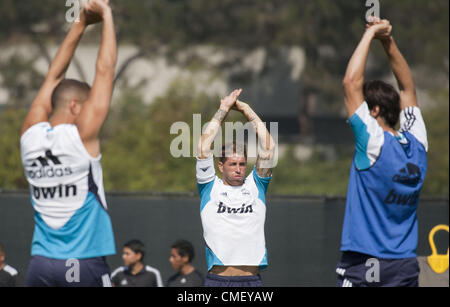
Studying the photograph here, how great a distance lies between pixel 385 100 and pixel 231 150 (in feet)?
5.56

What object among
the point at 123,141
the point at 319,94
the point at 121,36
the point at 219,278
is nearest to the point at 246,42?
the point at 319,94

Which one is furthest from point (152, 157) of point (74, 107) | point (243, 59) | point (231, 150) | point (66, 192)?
point (66, 192)

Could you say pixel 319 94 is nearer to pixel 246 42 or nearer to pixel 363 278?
pixel 246 42

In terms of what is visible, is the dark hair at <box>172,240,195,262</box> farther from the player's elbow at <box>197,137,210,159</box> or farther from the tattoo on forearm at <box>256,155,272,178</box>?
the player's elbow at <box>197,137,210,159</box>

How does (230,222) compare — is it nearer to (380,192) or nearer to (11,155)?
(380,192)

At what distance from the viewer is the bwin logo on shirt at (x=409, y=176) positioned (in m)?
4.52

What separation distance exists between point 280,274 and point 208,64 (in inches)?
892

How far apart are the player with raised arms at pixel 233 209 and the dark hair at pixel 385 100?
1.29 meters

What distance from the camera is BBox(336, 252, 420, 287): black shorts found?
4504 millimetres

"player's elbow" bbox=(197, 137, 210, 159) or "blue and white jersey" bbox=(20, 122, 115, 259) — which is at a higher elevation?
"player's elbow" bbox=(197, 137, 210, 159)

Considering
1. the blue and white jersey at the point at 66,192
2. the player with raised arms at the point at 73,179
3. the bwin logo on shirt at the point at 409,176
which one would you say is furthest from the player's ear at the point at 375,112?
the blue and white jersey at the point at 66,192

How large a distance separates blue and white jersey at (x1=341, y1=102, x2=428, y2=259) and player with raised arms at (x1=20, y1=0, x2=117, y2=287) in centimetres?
162

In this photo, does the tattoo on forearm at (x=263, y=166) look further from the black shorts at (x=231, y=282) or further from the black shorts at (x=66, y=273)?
the black shorts at (x=66, y=273)

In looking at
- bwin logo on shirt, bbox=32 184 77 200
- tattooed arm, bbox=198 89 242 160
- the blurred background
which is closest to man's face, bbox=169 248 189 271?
tattooed arm, bbox=198 89 242 160
